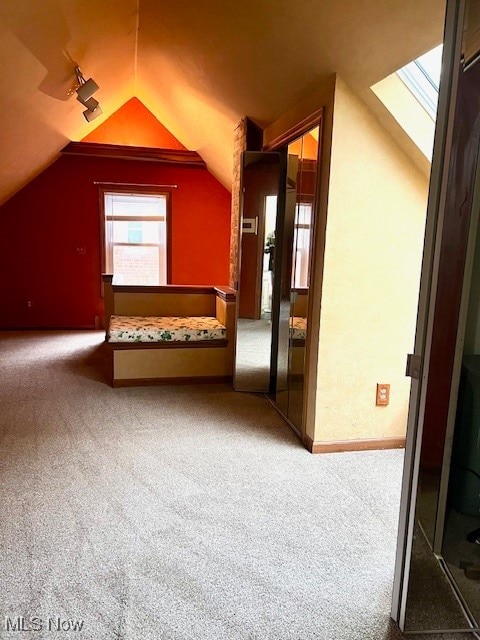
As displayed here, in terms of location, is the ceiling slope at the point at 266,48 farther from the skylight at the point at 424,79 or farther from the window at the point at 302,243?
the window at the point at 302,243

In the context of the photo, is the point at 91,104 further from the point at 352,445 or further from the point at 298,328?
the point at 352,445

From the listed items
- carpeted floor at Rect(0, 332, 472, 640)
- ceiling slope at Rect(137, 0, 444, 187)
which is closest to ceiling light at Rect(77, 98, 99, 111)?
ceiling slope at Rect(137, 0, 444, 187)

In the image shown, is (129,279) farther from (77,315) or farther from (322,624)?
(322,624)

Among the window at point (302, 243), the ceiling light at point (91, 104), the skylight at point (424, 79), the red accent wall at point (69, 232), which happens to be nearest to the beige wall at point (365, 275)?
the skylight at point (424, 79)

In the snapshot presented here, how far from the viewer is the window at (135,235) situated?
19.6 ft

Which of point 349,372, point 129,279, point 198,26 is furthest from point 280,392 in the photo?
point 129,279

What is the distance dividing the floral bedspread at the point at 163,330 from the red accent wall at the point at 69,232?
6.86 feet

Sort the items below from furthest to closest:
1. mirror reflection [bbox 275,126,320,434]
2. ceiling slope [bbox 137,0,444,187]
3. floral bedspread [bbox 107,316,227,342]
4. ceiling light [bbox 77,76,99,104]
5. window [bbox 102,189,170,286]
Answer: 1. window [bbox 102,189,170,286]
2. floral bedspread [bbox 107,316,227,342]
3. ceiling light [bbox 77,76,99,104]
4. mirror reflection [bbox 275,126,320,434]
5. ceiling slope [bbox 137,0,444,187]

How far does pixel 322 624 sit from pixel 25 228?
227 inches

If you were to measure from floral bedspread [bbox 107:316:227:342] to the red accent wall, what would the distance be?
2091mm

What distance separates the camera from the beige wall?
2434 millimetres

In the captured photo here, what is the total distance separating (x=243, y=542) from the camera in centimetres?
178

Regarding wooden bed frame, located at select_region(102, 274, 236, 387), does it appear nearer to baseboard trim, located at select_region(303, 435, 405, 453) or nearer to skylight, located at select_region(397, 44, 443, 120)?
baseboard trim, located at select_region(303, 435, 405, 453)

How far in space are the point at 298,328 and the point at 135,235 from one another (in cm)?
382
